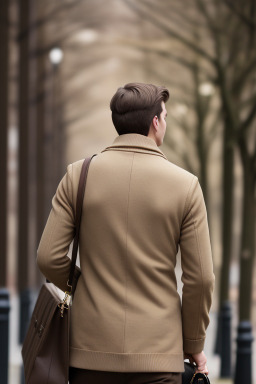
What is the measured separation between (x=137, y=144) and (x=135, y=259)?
44 cm

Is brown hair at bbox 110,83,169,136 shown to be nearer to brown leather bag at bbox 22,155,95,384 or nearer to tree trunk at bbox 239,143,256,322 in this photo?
brown leather bag at bbox 22,155,95,384

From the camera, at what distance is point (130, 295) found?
353 cm

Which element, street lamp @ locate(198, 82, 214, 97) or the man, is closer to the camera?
the man

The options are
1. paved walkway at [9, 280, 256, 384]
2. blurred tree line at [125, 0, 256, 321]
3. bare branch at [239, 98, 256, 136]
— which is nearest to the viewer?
paved walkway at [9, 280, 256, 384]

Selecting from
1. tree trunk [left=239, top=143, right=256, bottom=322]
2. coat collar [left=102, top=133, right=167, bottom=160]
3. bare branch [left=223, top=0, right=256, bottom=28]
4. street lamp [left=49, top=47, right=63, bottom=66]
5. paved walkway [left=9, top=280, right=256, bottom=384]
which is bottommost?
paved walkway [left=9, top=280, right=256, bottom=384]

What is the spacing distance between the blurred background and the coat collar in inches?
150

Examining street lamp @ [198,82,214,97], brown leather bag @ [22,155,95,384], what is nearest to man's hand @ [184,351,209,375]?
brown leather bag @ [22,155,95,384]

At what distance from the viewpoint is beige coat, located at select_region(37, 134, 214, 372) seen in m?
3.50

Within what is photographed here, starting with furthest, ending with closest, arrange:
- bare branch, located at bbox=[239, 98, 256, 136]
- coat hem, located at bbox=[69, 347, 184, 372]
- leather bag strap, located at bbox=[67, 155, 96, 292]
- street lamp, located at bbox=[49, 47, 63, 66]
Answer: street lamp, located at bbox=[49, 47, 63, 66] < bare branch, located at bbox=[239, 98, 256, 136] < leather bag strap, located at bbox=[67, 155, 96, 292] < coat hem, located at bbox=[69, 347, 184, 372]

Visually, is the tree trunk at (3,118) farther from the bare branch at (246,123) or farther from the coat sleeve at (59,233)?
the coat sleeve at (59,233)

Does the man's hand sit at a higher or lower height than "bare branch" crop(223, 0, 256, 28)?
lower

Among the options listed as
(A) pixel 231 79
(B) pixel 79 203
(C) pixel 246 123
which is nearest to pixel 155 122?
(B) pixel 79 203

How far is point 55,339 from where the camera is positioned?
360cm

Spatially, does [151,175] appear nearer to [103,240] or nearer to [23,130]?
[103,240]
